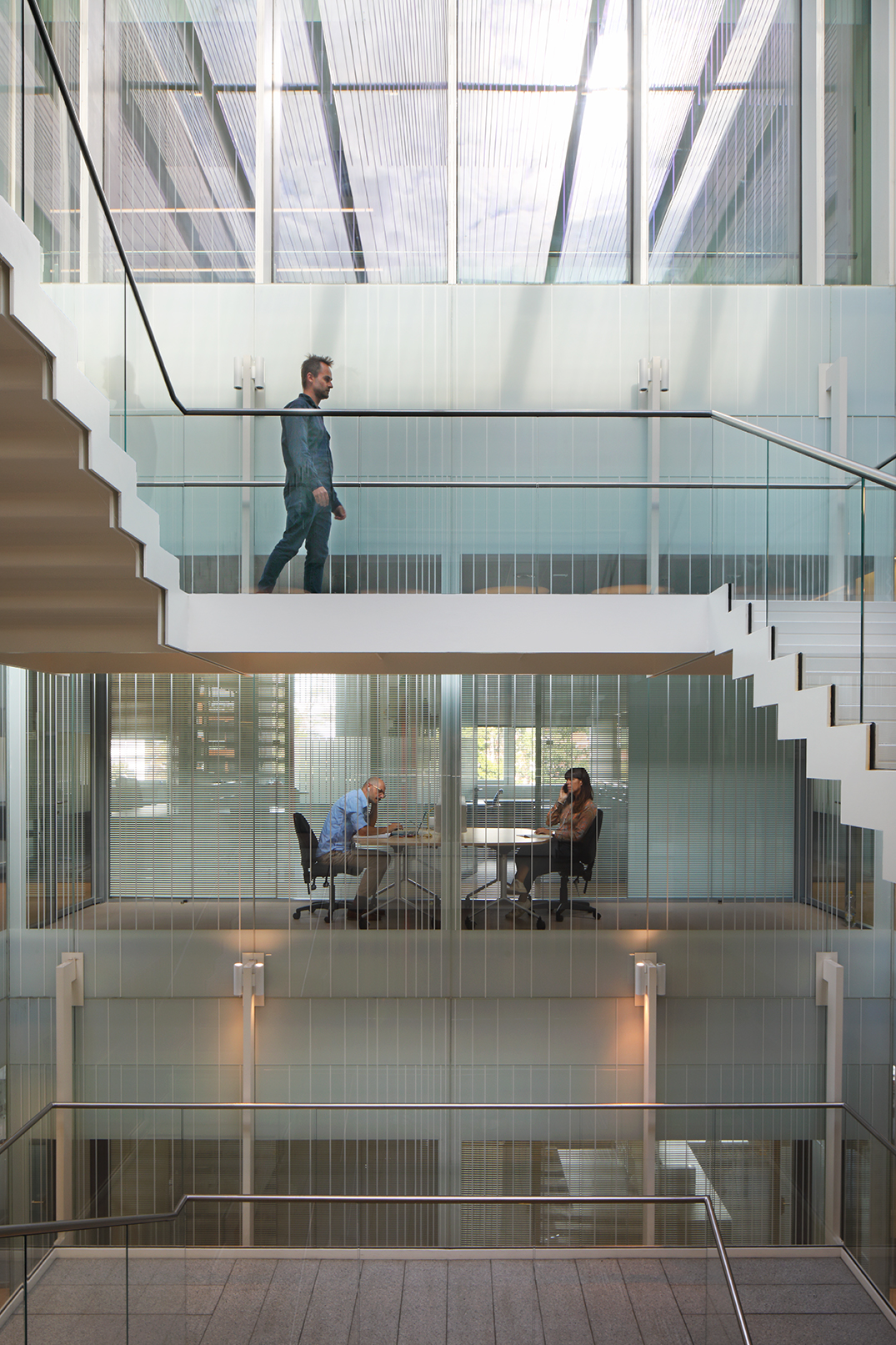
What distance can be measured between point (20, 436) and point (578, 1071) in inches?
230

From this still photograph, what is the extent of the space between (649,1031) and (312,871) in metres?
2.72

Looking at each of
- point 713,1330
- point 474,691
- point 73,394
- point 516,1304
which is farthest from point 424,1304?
point 73,394

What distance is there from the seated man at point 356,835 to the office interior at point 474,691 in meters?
0.10

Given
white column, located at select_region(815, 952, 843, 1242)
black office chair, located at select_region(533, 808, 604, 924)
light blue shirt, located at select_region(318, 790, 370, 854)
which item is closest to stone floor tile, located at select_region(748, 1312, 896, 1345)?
white column, located at select_region(815, 952, 843, 1242)

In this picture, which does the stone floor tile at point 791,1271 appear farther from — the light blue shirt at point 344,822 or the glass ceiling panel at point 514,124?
the glass ceiling panel at point 514,124

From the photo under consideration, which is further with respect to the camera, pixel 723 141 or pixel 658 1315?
pixel 723 141

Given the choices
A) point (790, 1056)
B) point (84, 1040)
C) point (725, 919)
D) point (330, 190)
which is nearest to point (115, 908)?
point (84, 1040)

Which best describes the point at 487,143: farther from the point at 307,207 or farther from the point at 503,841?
the point at 503,841

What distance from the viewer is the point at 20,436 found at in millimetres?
2670

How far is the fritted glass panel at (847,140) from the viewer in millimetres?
7270

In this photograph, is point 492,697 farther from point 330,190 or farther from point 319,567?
point 330,190

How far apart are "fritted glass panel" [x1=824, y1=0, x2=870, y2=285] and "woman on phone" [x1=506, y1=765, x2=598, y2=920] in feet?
14.7

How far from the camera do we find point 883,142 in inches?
282

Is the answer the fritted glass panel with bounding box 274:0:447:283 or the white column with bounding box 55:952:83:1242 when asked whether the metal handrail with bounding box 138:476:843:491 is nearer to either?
the fritted glass panel with bounding box 274:0:447:283
